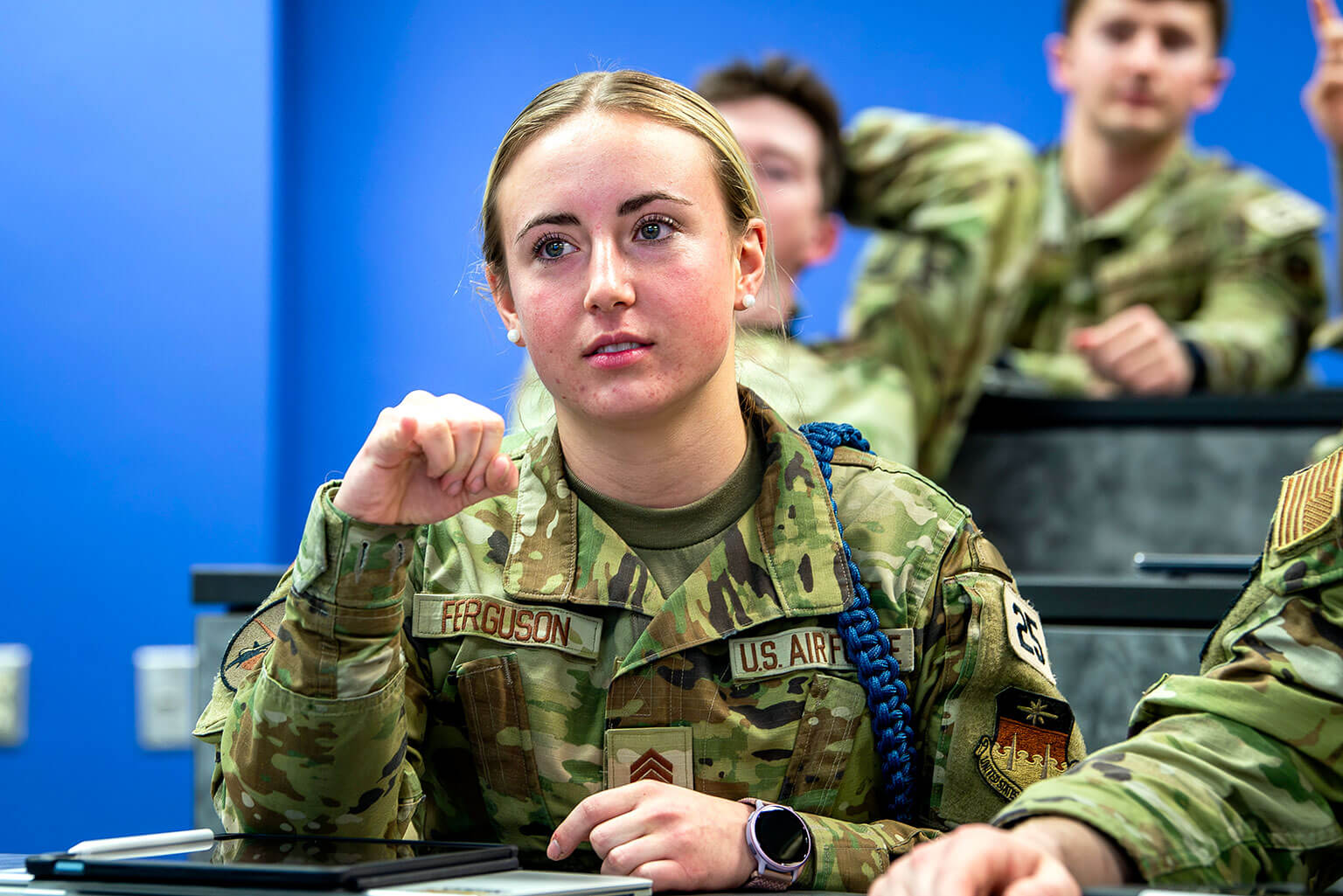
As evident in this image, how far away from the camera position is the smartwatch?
0.86 meters

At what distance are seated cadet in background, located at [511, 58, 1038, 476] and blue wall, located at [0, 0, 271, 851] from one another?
1.07 metres

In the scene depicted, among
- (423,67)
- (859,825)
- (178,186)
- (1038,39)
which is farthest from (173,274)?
(859,825)

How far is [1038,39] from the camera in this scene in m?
3.03

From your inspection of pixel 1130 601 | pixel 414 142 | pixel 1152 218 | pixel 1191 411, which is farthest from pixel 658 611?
pixel 414 142

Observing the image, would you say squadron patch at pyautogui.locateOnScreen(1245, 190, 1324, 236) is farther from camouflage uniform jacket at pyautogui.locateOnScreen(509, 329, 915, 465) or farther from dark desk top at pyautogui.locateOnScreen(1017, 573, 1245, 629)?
dark desk top at pyautogui.locateOnScreen(1017, 573, 1245, 629)

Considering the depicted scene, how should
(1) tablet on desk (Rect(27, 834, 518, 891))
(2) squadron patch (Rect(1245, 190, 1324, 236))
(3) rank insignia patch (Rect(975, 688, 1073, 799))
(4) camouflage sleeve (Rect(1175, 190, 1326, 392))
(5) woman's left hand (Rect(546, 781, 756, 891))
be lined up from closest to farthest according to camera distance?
(1) tablet on desk (Rect(27, 834, 518, 891)) → (5) woman's left hand (Rect(546, 781, 756, 891)) → (3) rank insignia patch (Rect(975, 688, 1073, 799)) → (4) camouflage sleeve (Rect(1175, 190, 1326, 392)) → (2) squadron patch (Rect(1245, 190, 1324, 236))

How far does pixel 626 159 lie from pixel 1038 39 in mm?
2282

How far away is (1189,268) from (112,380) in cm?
205

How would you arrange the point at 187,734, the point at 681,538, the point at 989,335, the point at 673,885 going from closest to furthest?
1. the point at 673,885
2. the point at 681,538
3. the point at 989,335
4. the point at 187,734

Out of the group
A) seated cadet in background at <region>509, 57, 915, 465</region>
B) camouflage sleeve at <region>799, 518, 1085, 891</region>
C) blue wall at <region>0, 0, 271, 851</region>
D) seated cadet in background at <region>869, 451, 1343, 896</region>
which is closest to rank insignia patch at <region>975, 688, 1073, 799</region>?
camouflage sleeve at <region>799, 518, 1085, 891</region>

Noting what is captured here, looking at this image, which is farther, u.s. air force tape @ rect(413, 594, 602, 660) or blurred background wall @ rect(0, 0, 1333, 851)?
blurred background wall @ rect(0, 0, 1333, 851)

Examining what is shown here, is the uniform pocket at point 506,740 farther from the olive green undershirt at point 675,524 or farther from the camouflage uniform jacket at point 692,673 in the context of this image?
the olive green undershirt at point 675,524

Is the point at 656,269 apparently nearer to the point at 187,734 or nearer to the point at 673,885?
the point at 673,885

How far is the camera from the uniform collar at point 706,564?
3.25 ft
